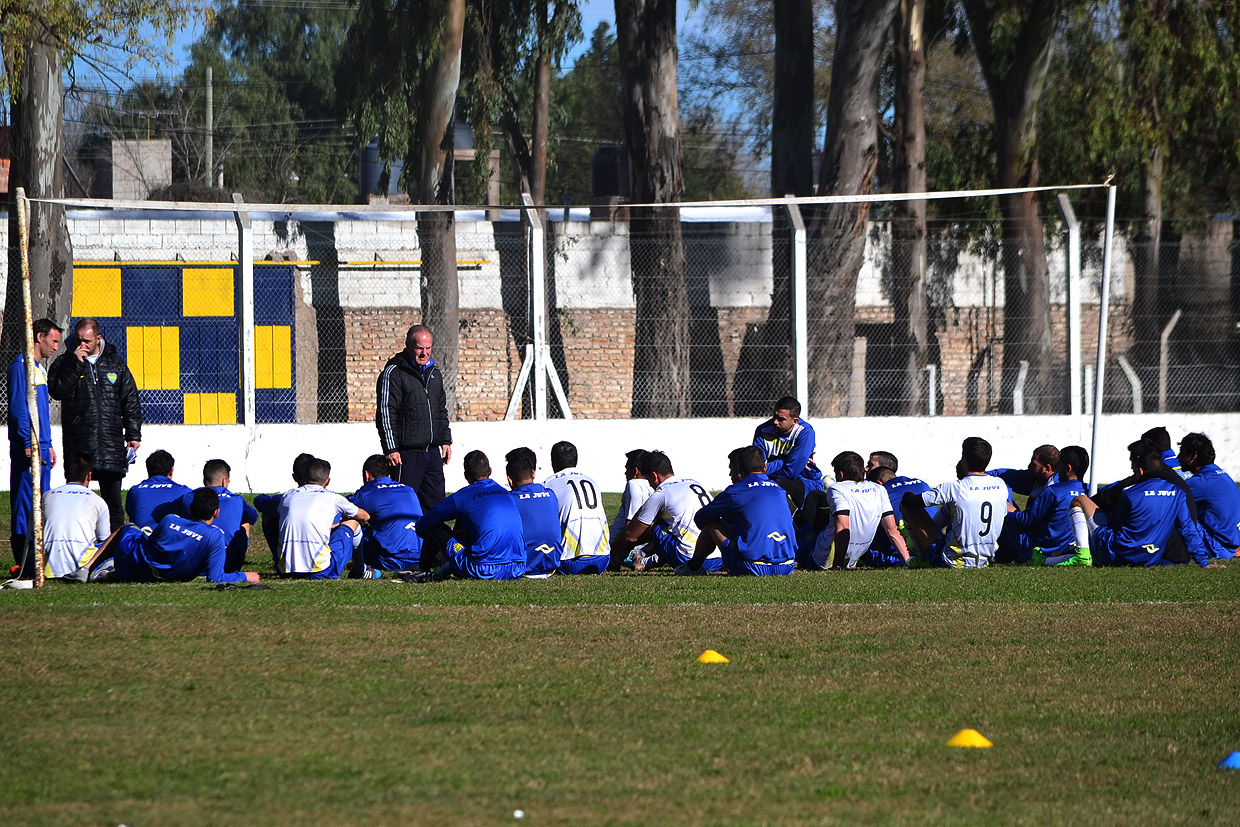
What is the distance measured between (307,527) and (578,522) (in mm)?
1962

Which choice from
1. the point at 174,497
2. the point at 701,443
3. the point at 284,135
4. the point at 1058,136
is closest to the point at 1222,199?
the point at 1058,136

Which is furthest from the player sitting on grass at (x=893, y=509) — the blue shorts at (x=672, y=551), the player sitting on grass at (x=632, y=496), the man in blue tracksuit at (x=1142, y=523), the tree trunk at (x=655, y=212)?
the tree trunk at (x=655, y=212)

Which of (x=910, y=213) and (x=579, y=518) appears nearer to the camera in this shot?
(x=579, y=518)

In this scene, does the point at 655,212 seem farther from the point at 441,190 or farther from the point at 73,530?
the point at 73,530

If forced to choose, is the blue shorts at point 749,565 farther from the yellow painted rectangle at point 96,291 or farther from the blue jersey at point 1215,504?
the yellow painted rectangle at point 96,291

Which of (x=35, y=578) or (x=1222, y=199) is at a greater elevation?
(x=1222, y=199)

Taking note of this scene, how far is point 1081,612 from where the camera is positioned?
26.2 feet

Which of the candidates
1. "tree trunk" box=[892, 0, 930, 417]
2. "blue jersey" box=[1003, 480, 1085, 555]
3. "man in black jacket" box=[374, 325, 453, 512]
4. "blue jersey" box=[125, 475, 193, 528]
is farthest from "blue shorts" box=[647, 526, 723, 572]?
"tree trunk" box=[892, 0, 930, 417]

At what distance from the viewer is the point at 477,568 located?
9.32 meters

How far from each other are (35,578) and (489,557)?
2805 mm

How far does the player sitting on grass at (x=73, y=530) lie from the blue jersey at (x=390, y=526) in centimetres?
170

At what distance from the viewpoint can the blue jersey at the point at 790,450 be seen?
448 inches

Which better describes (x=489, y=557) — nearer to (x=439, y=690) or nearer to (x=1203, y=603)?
(x=439, y=690)

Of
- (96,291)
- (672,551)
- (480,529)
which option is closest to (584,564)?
(672,551)
